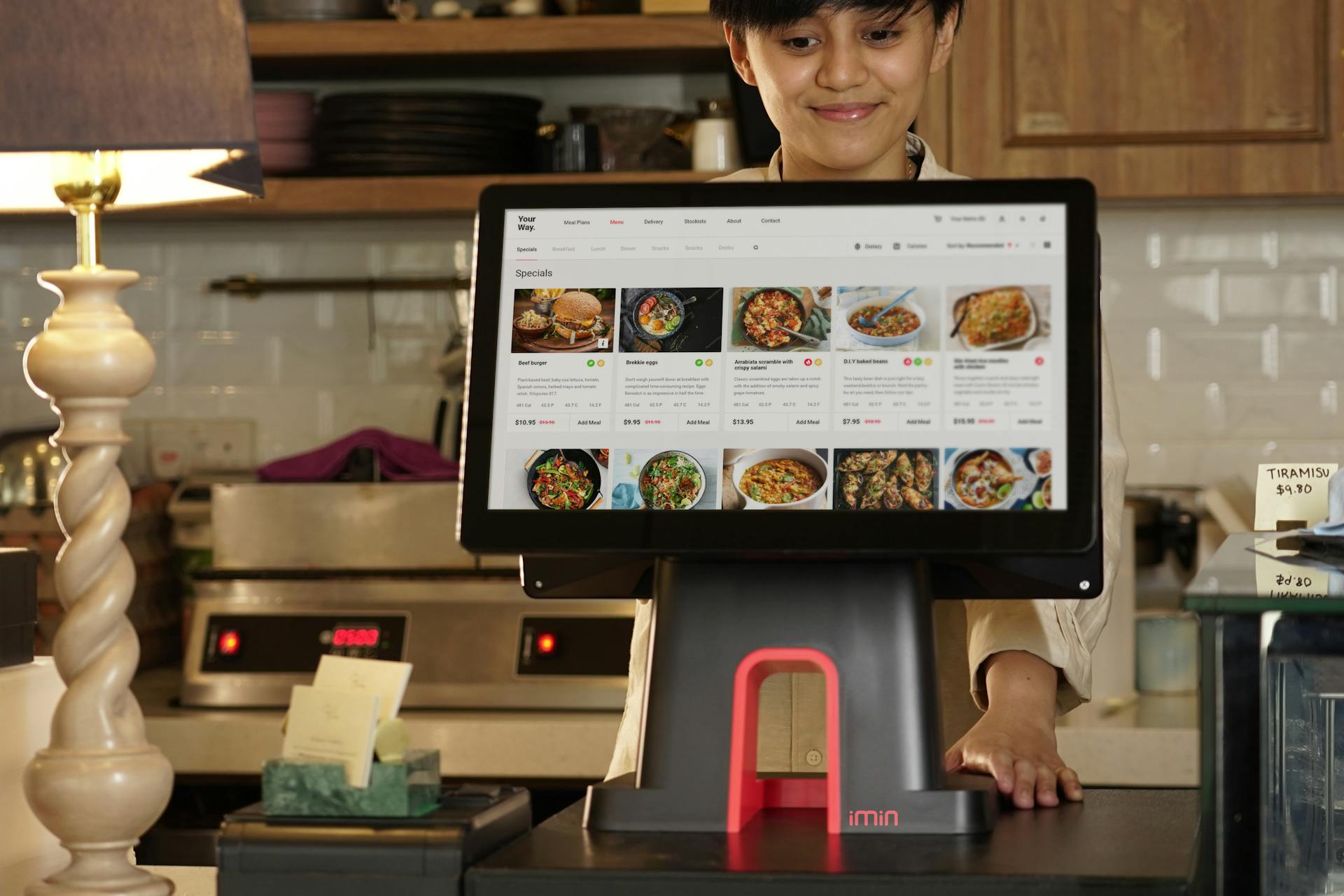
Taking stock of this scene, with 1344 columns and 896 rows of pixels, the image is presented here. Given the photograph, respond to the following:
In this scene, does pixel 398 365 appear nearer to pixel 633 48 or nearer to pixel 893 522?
pixel 633 48

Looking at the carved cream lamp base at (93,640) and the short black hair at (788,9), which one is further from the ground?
the short black hair at (788,9)

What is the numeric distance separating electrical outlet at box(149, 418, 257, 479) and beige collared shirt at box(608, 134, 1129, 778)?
69.8 inches

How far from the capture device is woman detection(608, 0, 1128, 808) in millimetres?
942

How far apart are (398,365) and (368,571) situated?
2.10 ft

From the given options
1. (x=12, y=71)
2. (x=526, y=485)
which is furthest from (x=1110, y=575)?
(x=12, y=71)

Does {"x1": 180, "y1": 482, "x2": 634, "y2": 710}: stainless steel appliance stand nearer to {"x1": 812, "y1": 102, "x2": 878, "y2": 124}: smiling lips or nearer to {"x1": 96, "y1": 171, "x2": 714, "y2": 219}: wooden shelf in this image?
{"x1": 96, "y1": 171, "x2": 714, "y2": 219}: wooden shelf

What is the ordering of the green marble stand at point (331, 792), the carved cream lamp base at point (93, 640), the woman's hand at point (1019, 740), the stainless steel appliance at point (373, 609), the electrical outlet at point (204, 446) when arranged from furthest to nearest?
the electrical outlet at point (204, 446) < the stainless steel appliance at point (373, 609) < the carved cream lamp base at point (93, 640) < the woman's hand at point (1019, 740) < the green marble stand at point (331, 792)

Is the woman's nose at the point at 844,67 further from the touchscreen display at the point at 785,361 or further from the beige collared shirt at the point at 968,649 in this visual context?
the touchscreen display at the point at 785,361

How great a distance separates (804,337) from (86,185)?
1.87ft

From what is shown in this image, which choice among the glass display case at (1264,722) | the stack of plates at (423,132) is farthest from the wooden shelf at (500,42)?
the glass display case at (1264,722)

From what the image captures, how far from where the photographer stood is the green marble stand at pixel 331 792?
0.77m

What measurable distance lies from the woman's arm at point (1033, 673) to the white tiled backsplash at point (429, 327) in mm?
1700

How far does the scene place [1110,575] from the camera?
1.02 m

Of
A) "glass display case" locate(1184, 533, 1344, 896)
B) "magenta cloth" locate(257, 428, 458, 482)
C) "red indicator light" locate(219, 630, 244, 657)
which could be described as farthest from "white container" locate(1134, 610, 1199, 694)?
"glass display case" locate(1184, 533, 1344, 896)
